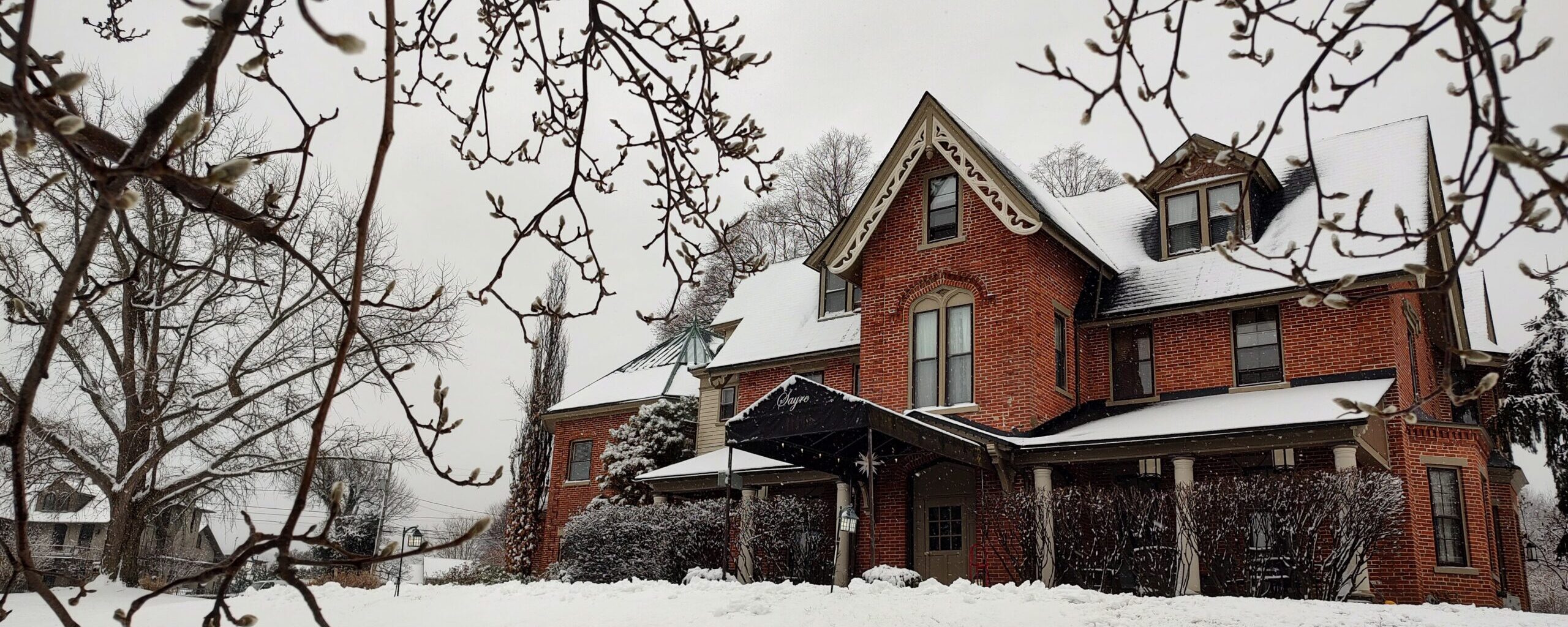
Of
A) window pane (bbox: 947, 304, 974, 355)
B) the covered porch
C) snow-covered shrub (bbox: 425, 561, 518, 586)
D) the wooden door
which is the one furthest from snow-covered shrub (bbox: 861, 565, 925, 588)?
snow-covered shrub (bbox: 425, 561, 518, 586)

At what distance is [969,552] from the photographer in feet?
55.7

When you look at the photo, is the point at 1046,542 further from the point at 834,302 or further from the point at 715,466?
the point at 834,302

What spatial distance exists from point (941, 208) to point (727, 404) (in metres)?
7.26

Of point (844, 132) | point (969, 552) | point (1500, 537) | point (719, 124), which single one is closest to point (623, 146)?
point (719, 124)

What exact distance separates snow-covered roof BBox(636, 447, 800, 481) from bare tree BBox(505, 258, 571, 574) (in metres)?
5.65

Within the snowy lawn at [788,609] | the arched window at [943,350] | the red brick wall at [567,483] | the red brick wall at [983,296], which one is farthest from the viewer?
the red brick wall at [567,483]

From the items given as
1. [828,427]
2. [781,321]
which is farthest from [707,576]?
[781,321]

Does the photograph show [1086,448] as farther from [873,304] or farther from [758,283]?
[758,283]

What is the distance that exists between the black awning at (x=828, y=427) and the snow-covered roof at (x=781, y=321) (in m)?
4.38

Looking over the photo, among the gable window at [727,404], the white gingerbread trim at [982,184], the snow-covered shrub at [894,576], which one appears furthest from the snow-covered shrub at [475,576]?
the white gingerbread trim at [982,184]

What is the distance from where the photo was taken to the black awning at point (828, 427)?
14.3 meters

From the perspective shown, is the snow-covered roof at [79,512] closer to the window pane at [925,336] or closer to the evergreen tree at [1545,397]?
the window pane at [925,336]

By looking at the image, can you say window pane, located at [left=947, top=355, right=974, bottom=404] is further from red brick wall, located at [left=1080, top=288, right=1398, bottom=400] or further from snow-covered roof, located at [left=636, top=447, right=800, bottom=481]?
snow-covered roof, located at [left=636, top=447, right=800, bottom=481]

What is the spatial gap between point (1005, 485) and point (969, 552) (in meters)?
1.87
